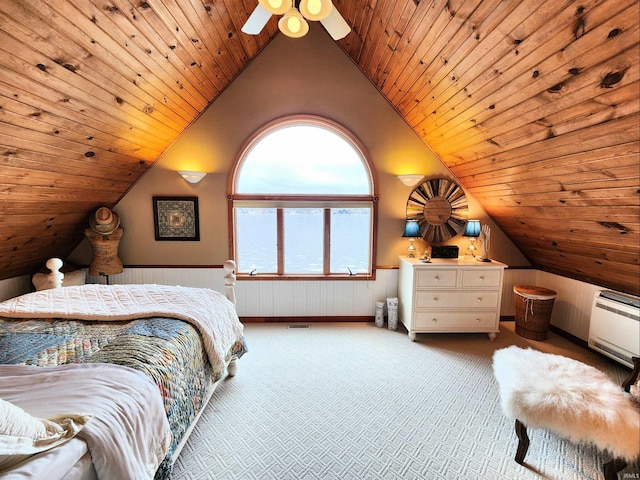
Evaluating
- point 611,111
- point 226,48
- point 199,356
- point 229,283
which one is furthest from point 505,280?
point 226,48

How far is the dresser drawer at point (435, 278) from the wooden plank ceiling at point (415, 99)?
3.20 feet

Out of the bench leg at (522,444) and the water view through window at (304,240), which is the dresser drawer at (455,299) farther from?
the bench leg at (522,444)

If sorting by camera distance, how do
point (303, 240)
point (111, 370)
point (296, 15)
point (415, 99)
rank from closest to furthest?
point (111, 370) → point (296, 15) → point (415, 99) → point (303, 240)

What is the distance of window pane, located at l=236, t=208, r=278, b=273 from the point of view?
374cm

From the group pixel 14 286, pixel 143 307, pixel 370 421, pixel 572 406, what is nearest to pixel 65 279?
pixel 14 286

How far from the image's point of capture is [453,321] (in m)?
3.27

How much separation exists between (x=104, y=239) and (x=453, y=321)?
418cm

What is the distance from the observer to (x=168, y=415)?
1.47 m

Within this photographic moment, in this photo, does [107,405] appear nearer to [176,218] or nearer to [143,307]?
[143,307]

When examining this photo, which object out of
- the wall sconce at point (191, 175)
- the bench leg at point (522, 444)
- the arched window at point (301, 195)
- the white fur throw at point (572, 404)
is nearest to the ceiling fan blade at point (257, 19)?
the arched window at point (301, 195)

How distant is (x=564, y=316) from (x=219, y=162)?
14.7ft

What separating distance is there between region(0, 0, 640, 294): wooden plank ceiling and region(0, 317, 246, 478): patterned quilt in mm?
1344

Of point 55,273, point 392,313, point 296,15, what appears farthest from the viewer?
point 392,313

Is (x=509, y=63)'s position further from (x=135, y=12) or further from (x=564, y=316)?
(x=564, y=316)
